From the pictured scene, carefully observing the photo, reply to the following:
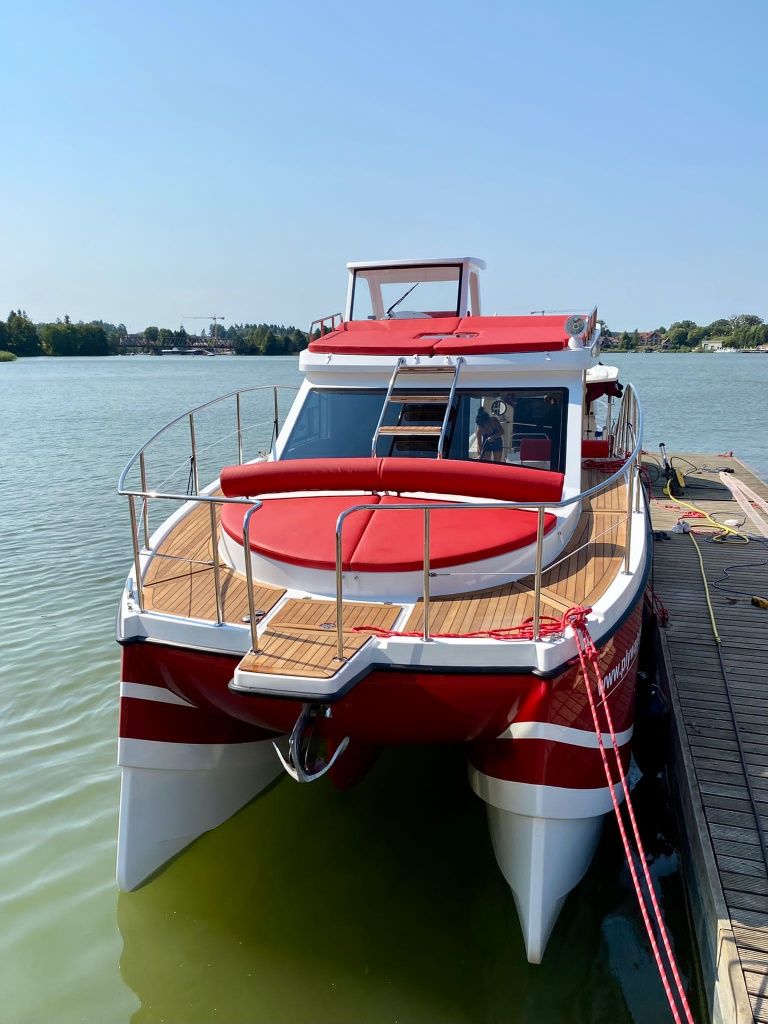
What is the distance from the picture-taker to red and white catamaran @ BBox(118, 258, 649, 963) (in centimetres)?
359

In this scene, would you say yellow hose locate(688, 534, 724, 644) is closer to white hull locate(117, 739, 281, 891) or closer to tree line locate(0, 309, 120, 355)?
white hull locate(117, 739, 281, 891)

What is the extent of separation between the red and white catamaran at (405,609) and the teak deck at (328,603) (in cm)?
2

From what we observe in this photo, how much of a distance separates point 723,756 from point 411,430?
3.12 m

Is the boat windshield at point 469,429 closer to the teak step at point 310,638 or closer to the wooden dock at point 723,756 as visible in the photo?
the teak step at point 310,638

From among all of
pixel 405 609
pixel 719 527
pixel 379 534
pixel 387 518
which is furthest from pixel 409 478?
pixel 719 527

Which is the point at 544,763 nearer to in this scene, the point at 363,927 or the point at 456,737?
the point at 456,737

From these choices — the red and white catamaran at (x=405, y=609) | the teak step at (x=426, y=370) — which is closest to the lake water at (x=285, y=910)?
the red and white catamaran at (x=405, y=609)

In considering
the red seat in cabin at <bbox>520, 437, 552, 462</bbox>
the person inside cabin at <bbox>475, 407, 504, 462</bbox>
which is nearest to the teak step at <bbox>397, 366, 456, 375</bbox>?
the person inside cabin at <bbox>475, 407, 504, 462</bbox>

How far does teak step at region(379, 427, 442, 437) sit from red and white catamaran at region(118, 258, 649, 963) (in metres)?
0.03

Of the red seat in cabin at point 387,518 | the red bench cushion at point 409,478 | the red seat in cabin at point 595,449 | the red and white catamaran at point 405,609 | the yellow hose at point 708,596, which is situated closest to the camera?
the red and white catamaran at point 405,609

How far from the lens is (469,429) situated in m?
5.55

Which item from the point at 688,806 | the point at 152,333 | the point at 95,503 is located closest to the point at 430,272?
the point at 688,806

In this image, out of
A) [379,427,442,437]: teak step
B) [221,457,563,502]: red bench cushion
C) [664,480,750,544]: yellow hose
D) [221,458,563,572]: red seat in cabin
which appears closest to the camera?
[221,458,563,572]: red seat in cabin

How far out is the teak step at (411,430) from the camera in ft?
17.7
